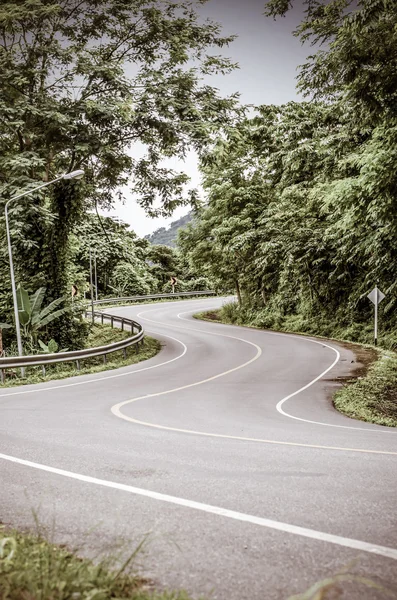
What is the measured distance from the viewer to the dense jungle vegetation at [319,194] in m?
11.1

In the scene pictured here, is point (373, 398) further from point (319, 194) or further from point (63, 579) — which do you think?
point (319, 194)

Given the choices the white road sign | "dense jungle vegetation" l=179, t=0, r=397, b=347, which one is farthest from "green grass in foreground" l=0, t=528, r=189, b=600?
the white road sign

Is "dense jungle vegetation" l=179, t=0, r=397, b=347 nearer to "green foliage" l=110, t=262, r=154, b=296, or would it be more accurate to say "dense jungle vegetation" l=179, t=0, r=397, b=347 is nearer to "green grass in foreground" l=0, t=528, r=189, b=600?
"green grass in foreground" l=0, t=528, r=189, b=600

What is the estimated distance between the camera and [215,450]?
22.5 ft

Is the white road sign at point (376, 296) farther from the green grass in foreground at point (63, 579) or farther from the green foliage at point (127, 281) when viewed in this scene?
the green foliage at point (127, 281)

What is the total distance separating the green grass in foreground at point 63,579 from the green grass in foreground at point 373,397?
8.77 meters

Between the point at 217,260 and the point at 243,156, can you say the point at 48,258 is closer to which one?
the point at 243,156

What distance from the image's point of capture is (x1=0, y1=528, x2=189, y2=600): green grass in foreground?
2637mm

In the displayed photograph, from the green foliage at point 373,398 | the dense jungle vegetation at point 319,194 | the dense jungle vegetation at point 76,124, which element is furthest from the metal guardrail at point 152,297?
the green foliage at point 373,398

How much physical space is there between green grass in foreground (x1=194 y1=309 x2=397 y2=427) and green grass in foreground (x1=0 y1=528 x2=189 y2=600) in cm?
877

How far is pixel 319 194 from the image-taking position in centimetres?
2483

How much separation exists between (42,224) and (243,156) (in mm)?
19981

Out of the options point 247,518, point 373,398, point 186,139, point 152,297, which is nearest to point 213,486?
point 247,518

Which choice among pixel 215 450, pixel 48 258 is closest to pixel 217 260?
pixel 48 258
